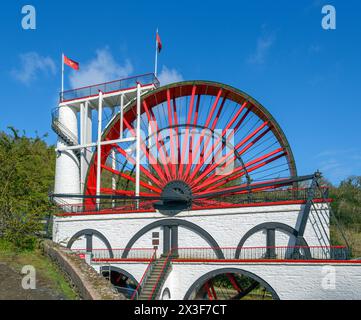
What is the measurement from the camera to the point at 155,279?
17.7m

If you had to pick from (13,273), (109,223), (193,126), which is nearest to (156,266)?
(109,223)

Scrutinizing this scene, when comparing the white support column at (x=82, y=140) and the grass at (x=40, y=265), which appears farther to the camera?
the white support column at (x=82, y=140)

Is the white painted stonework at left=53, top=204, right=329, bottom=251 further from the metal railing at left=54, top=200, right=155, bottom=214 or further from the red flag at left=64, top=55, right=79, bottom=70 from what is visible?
the red flag at left=64, top=55, right=79, bottom=70

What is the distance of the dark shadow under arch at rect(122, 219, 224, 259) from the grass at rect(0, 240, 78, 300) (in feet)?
20.0

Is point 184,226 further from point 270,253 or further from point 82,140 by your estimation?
point 82,140

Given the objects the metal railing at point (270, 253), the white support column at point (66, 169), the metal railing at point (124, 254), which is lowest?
the metal railing at point (124, 254)

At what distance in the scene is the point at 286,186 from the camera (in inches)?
917

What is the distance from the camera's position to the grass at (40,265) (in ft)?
41.7

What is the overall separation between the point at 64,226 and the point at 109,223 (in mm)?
3619

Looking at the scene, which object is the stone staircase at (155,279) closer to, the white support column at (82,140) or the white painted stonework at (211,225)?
the white painted stonework at (211,225)

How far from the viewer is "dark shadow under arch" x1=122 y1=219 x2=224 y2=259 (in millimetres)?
19672

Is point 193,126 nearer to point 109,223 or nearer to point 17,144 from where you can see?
point 109,223

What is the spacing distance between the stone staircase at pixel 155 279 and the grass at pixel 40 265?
4.21 meters

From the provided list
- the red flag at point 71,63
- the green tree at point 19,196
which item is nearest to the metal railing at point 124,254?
the green tree at point 19,196
